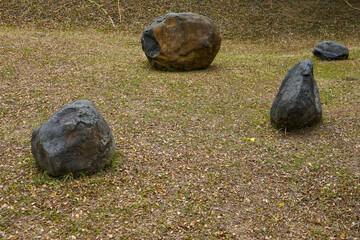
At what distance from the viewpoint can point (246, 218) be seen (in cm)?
521

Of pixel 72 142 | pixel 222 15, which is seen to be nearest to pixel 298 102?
pixel 72 142

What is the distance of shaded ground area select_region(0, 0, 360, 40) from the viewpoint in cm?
1616

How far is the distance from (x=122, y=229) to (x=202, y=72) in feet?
25.1

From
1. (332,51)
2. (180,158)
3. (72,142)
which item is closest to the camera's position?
(72,142)

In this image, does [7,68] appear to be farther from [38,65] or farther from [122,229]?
[122,229]

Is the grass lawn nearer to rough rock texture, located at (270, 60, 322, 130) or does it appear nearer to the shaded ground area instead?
rough rock texture, located at (270, 60, 322, 130)

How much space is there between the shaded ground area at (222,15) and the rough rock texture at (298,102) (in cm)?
956

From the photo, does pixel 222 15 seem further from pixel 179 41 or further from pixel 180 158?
pixel 180 158

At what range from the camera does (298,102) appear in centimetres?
752

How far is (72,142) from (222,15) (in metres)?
14.4

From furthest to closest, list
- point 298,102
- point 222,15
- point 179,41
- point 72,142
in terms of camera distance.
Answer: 1. point 222,15
2. point 179,41
3. point 298,102
4. point 72,142

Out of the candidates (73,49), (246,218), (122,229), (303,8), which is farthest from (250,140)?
(303,8)

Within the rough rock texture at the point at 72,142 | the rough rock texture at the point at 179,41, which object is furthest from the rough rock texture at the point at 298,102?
the rough rock texture at the point at 72,142

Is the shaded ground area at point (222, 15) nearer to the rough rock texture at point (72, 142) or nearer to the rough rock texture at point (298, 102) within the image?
the rough rock texture at point (298, 102)
